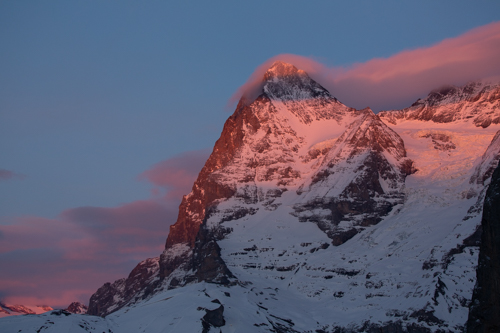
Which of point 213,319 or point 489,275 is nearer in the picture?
point 489,275

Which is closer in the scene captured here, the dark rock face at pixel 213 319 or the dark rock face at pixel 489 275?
the dark rock face at pixel 489 275

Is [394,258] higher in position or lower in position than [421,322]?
higher

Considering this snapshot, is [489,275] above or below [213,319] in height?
above

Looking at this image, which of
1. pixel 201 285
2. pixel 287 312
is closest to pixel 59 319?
pixel 201 285

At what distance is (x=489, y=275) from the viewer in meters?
69.0

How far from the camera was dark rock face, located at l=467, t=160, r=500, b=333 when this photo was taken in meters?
68.0

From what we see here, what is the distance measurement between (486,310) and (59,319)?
125 metres

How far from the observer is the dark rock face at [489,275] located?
223 ft

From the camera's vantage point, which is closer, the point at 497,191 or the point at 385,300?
the point at 497,191

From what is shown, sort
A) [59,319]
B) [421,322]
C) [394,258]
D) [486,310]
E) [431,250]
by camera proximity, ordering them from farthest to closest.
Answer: [394,258]
[431,250]
[59,319]
[421,322]
[486,310]

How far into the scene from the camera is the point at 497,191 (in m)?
69.7

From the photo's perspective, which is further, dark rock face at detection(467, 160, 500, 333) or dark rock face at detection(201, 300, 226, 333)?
dark rock face at detection(201, 300, 226, 333)

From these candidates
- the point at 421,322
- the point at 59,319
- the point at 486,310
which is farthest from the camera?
the point at 59,319

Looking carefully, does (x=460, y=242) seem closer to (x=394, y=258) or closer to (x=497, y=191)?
(x=394, y=258)
